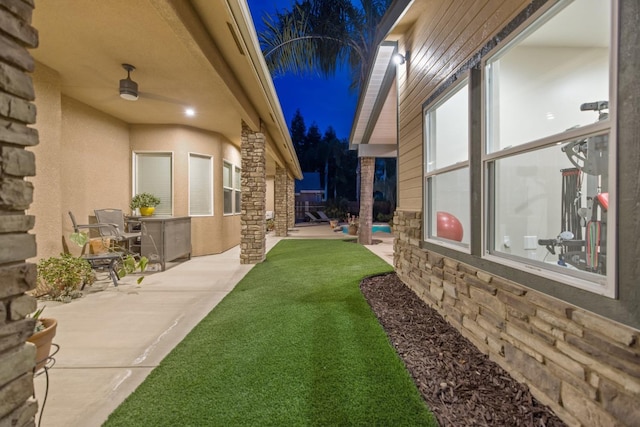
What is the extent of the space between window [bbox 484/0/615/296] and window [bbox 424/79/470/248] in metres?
0.40

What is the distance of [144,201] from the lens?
6.29m

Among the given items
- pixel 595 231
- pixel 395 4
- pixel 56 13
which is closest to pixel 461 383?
pixel 595 231

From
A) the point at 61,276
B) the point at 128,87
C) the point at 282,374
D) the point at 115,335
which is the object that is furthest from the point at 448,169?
the point at 61,276

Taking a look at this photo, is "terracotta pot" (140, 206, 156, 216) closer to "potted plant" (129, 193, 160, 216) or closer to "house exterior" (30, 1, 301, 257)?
"potted plant" (129, 193, 160, 216)

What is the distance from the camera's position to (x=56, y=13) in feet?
9.34

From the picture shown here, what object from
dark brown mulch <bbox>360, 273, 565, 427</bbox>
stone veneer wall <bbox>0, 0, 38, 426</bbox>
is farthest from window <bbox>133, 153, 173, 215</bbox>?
stone veneer wall <bbox>0, 0, 38, 426</bbox>

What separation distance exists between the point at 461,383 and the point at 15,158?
2.54 metres

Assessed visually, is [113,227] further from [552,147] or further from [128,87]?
[552,147]

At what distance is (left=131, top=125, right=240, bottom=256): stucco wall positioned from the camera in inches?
260

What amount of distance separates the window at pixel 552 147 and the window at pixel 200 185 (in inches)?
250

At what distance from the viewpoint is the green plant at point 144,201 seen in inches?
248

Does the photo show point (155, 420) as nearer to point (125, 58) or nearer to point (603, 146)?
point (603, 146)

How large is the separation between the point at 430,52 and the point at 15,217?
3786 mm

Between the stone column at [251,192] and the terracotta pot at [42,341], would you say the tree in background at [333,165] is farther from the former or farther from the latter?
the terracotta pot at [42,341]
